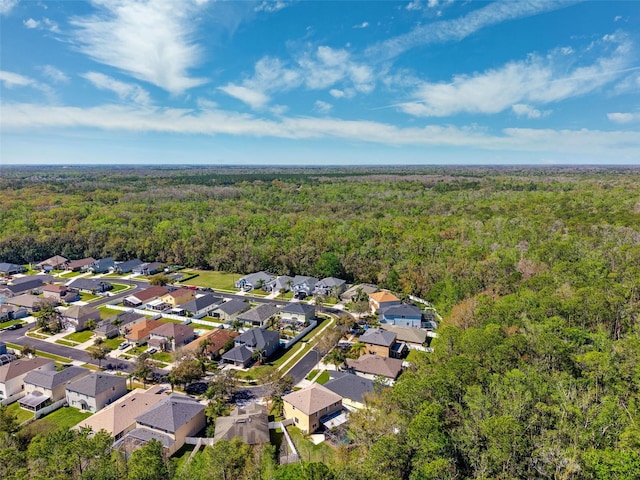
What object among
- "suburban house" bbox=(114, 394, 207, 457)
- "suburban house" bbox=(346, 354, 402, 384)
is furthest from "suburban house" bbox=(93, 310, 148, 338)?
"suburban house" bbox=(346, 354, 402, 384)

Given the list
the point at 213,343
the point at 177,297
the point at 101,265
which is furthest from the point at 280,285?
the point at 101,265

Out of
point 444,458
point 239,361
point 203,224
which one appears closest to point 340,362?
point 239,361

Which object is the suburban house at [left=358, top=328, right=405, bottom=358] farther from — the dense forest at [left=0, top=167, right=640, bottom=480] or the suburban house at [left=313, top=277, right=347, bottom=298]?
the suburban house at [left=313, top=277, right=347, bottom=298]

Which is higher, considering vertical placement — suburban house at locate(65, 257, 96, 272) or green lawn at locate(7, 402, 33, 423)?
suburban house at locate(65, 257, 96, 272)

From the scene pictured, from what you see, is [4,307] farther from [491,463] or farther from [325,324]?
[491,463]

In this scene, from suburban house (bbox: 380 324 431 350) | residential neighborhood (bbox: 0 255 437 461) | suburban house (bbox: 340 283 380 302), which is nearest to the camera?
residential neighborhood (bbox: 0 255 437 461)

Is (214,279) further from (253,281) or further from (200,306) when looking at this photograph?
(200,306)

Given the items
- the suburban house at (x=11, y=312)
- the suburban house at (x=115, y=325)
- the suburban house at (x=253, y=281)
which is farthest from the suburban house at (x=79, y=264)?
the suburban house at (x=253, y=281)

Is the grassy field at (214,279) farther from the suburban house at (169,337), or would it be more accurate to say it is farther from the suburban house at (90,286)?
Answer: the suburban house at (169,337)
